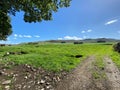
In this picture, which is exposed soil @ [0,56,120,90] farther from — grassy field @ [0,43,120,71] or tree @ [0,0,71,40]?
tree @ [0,0,71,40]

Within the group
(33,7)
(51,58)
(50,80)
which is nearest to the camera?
(50,80)

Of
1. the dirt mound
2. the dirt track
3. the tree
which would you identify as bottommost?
the dirt track

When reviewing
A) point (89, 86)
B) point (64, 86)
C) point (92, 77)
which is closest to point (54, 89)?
point (64, 86)

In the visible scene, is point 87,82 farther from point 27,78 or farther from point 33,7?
point 33,7

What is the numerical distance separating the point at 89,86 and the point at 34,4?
421 inches

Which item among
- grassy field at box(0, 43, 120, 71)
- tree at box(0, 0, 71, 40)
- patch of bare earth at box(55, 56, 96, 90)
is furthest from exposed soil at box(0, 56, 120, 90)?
tree at box(0, 0, 71, 40)

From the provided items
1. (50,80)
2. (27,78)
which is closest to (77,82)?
(50,80)

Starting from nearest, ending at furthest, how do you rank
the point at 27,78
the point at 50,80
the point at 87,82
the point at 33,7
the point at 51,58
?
the point at 87,82, the point at 50,80, the point at 27,78, the point at 33,7, the point at 51,58

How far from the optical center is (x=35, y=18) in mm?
25594

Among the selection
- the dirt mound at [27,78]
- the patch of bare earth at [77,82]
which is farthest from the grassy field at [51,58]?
the patch of bare earth at [77,82]

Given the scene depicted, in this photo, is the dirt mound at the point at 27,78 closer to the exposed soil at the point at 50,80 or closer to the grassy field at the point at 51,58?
the exposed soil at the point at 50,80

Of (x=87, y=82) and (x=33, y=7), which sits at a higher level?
(x=33, y=7)

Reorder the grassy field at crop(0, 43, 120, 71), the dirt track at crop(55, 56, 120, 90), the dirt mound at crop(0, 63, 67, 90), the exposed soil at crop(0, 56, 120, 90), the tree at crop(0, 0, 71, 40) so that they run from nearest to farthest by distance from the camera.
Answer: the dirt track at crop(55, 56, 120, 90), the exposed soil at crop(0, 56, 120, 90), the dirt mound at crop(0, 63, 67, 90), the tree at crop(0, 0, 71, 40), the grassy field at crop(0, 43, 120, 71)

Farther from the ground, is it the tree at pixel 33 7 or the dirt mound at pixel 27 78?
the tree at pixel 33 7
